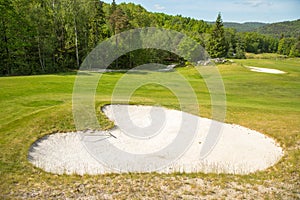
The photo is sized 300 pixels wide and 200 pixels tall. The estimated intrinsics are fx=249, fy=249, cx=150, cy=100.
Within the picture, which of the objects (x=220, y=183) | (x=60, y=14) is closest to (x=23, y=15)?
(x=60, y=14)

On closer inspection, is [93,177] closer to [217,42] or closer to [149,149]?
[149,149]

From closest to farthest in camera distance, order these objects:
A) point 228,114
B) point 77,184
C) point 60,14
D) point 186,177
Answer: point 77,184 < point 186,177 < point 228,114 < point 60,14

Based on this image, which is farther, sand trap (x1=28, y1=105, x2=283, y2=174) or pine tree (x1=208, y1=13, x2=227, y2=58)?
pine tree (x1=208, y1=13, x2=227, y2=58)

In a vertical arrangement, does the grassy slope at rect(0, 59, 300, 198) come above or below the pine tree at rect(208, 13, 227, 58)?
below

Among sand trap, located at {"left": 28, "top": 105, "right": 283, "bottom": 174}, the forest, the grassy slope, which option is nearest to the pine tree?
the forest

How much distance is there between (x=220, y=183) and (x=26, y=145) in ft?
25.0

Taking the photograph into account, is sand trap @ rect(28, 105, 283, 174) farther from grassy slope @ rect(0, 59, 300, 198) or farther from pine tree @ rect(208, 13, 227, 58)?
pine tree @ rect(208, 13, 227, 58)

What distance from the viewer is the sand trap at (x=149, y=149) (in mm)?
9242

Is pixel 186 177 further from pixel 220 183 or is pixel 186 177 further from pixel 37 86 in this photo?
pixel 37 86

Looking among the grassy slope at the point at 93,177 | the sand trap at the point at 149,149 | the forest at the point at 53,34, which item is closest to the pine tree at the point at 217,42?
the forest at the point at 53,34

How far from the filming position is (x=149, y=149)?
1112 centimetres

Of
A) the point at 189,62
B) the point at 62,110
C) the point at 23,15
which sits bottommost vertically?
the point at 62,110

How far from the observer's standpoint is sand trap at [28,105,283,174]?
9242 millimetres

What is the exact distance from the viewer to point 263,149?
10820 mm
